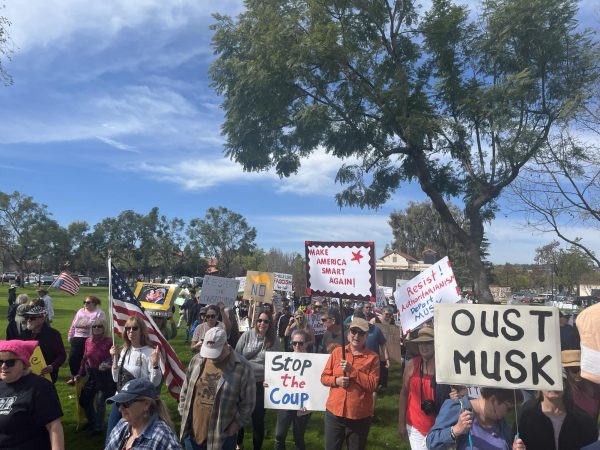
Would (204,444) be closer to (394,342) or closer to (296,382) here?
(296,382)

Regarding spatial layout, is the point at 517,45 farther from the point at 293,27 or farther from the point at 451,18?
the point at 293,27

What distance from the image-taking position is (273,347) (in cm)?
614

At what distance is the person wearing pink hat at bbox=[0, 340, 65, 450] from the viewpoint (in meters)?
3.14

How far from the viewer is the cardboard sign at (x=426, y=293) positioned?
22.3 feet

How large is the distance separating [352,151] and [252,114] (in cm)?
430

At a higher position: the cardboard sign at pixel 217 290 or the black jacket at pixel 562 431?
the cardboard sign at pixel 217 290

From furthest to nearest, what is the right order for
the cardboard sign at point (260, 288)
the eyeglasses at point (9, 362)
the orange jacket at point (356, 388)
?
the cardboard sign at point (260, 288) → the orange jacket at point (356, 388) → the eyeglasses at point (9, 362)

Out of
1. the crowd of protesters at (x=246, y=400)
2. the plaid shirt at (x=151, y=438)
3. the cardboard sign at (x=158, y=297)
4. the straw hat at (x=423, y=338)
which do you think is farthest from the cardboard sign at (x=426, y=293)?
the cardboard sign at (x=158, y=297)

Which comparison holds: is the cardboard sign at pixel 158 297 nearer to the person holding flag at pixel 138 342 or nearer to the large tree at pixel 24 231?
the person holding flag at pixel 138 342

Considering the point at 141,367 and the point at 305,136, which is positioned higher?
the point at 305,136

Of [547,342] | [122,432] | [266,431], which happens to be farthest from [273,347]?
[547,342]

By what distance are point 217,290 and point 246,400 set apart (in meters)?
6.77

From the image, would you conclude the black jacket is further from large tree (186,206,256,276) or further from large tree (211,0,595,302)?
large tree (186,206,256,276)

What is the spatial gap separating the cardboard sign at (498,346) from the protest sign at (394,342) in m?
7.95
